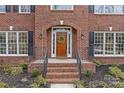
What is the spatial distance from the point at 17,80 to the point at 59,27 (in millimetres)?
5750

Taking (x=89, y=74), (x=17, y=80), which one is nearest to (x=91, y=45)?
(x=89, y=74)

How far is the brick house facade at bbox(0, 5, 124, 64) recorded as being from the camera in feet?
64.8

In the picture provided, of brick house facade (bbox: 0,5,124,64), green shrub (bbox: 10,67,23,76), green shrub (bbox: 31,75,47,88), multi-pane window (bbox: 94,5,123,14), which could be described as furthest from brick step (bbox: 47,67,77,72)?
multi-pane window (bbox: 94,5,123,14)

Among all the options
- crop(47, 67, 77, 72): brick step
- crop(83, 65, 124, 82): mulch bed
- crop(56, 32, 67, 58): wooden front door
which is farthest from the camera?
crop(56, 32, 67, 58): wooden front door

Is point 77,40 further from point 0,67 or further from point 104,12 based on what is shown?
point 0,67

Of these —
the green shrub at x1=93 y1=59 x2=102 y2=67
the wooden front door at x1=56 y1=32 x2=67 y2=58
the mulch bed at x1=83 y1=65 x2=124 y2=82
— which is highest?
the wooden front door at x1=56 y1=32 x2=67 y2=58

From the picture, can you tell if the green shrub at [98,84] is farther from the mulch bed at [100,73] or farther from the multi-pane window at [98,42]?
the multi-pane window at [98,42]

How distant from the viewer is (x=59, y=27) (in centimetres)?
2028

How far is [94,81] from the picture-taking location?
15484mm

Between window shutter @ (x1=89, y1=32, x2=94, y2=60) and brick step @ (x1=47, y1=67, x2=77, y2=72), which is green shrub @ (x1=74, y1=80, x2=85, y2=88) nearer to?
brick step @ (x1=47, y1=67, x2=77, y2=72)

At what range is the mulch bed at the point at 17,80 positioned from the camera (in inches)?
569

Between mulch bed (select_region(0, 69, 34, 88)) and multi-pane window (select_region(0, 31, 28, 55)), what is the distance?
356 cm

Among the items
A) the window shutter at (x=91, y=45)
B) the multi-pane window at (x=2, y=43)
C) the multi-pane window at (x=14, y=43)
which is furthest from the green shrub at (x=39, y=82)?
the multi-pane window at (x=2, y=43)
